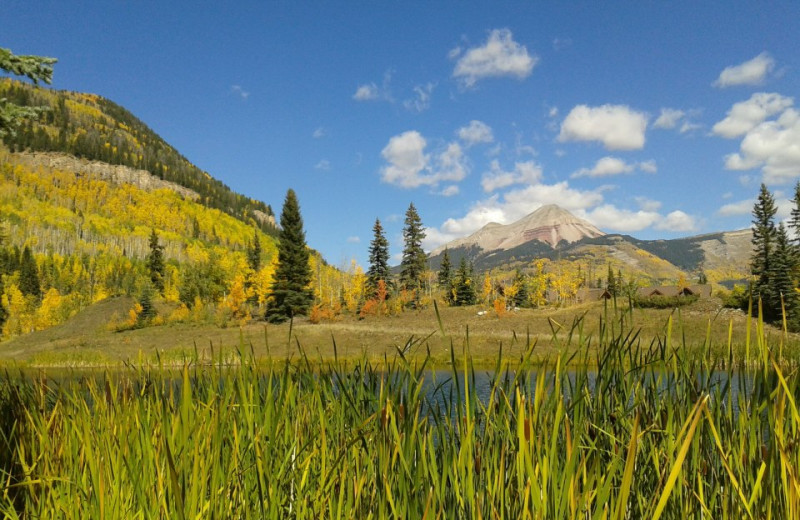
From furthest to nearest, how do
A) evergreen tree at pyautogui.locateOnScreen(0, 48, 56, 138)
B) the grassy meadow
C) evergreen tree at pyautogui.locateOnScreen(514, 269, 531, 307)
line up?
evergreen tree at pyautogui.locateOnScreen(514, 269, 531, 307) < the grassy meadow < evergreen tree at pyautogui.locateOnScreen(0, 48, 56, 138)

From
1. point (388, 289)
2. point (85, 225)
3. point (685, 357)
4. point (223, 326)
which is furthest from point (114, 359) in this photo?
point (85, 225)

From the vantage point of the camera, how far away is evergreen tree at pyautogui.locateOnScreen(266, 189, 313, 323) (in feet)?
170

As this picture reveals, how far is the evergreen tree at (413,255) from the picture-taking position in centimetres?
6831

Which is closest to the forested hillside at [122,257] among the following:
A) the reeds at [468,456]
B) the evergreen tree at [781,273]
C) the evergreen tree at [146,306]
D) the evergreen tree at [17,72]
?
the evergreen tree at [146,306]

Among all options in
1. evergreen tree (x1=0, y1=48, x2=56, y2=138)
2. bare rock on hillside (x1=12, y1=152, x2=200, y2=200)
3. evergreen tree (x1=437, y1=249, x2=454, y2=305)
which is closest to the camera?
evergreen tree (x1=0, y1=48, x2=56, y2=138)

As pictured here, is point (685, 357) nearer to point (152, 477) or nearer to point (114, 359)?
point (152, 477)

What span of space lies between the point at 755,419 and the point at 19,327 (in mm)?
108504

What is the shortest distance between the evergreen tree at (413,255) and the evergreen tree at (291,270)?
1904 centimetres

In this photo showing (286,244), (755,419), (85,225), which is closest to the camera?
(755,419)

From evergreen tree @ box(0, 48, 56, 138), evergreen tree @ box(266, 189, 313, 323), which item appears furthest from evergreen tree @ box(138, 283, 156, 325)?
evergreen tree @ box(0, 48, 56, 138)

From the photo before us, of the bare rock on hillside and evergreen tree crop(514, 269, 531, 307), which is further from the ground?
the bare rock on hillside

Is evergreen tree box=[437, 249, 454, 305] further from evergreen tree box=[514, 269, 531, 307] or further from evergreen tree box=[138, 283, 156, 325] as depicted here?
evergreen tree box=[138, 283, 156, 325]

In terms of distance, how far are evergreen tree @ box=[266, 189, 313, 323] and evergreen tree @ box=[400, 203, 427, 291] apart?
19.0 m

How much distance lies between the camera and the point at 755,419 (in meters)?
A: 1.44
